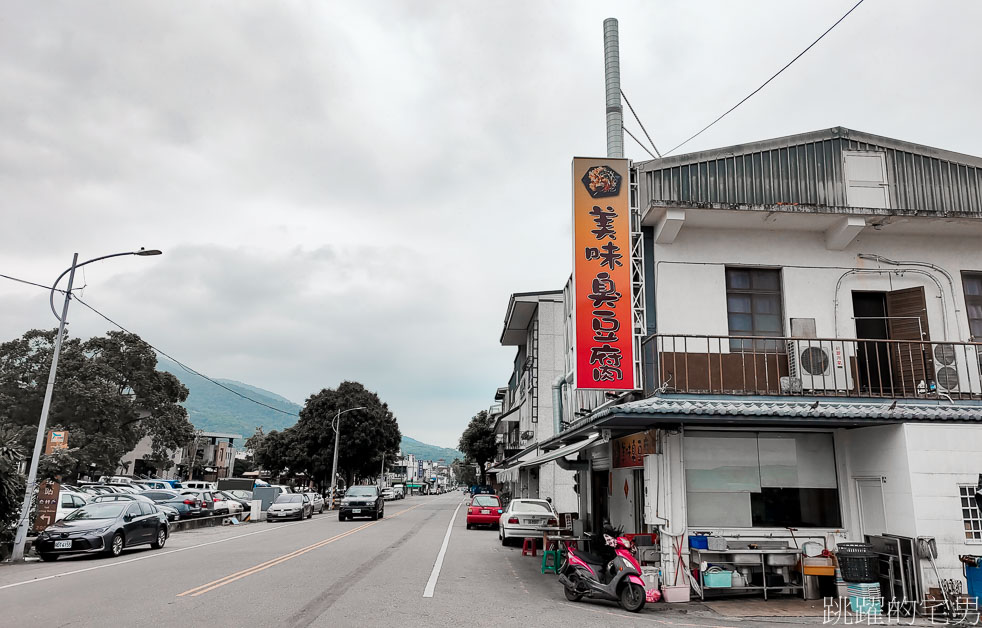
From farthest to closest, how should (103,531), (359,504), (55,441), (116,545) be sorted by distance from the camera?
(359,504)
(55,441)
(116,545)
(103,531)

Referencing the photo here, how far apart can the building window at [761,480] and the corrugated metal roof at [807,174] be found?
466 cm

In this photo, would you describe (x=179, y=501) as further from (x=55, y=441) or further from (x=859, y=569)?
(x=859, y=569)

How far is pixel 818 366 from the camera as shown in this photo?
40.4ft

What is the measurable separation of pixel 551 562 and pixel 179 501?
22.4m

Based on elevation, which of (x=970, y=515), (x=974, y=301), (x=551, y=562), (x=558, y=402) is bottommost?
(x=551, y=562)

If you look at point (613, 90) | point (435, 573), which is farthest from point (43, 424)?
point (613, 90)

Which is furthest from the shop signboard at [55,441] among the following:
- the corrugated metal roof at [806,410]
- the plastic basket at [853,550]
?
the plastic basket at [853,550]

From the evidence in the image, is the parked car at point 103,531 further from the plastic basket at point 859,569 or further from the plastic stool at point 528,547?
the plastic basket at point 859,569

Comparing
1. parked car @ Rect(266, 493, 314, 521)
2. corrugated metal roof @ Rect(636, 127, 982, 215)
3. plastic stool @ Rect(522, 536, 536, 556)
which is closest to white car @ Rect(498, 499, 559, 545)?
plastic stool @ Rect(522, 536, 536, 556)

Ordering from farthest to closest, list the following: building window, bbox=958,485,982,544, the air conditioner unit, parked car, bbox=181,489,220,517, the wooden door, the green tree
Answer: the green tree, parked car, bbox=181,489,220,517, the wooden door, the air conditioner unit, building window, bbox=958,485,982,544

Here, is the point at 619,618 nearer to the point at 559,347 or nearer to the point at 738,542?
the point at 738,542

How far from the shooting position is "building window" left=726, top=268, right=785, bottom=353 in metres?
12.9

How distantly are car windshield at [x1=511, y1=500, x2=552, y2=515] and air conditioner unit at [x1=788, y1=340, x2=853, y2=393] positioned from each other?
10.3 metres

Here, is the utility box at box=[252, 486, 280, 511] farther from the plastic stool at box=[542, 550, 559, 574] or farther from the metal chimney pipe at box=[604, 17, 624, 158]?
the metal chimney pipe at box=[604, 17, 624, 158]
